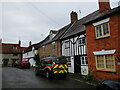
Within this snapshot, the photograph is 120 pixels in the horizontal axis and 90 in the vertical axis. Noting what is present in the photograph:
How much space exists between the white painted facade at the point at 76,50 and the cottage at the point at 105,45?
6.65ft

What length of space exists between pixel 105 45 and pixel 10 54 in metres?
40.7

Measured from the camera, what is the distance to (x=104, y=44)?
10.4 meters

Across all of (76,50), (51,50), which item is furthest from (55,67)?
(51,50)

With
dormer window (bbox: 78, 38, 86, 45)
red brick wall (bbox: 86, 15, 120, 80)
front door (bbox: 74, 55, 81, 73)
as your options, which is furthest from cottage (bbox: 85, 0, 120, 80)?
front door (bbox: 74, 55, 81, 73)

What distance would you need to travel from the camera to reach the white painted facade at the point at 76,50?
13.9m

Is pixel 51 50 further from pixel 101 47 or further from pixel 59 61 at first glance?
pixel 101 47

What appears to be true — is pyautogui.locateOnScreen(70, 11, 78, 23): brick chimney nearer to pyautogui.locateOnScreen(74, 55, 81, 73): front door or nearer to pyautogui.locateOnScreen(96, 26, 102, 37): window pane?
pyautogui.locateOnScreen(74, 55, 81, 73): front door

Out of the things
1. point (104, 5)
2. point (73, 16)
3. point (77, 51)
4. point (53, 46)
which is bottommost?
point (77, 51)

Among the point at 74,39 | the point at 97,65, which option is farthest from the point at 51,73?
the point at 74,39

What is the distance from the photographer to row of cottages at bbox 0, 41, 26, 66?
43034 mm

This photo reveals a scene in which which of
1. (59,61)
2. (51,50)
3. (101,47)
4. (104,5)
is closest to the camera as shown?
(101,47)

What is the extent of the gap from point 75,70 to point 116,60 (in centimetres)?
673

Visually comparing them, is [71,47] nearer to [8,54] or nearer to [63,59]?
[63,59]

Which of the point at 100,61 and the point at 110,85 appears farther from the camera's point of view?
the point at 100,61
